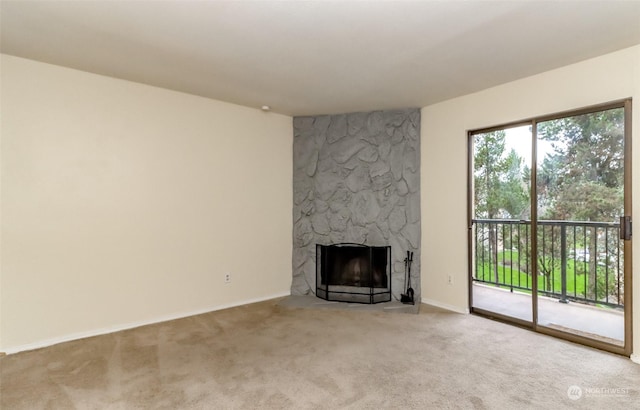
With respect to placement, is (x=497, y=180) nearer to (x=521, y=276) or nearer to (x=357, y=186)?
(x=521, y=276)

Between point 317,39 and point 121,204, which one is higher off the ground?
point 317,39

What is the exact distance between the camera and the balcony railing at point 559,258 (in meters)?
2.93

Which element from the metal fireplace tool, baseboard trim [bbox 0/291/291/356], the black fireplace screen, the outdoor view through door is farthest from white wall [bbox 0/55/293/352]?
the outdoor view through door

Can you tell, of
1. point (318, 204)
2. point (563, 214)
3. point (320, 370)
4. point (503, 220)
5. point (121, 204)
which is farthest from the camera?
point (318, 204)

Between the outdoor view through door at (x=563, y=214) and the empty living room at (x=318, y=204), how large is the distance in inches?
0.9

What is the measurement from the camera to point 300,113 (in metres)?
4.36

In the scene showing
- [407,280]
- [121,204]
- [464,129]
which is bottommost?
[407,280]

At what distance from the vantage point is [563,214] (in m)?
3.07

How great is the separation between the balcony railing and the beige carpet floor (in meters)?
0.69

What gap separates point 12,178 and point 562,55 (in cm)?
459

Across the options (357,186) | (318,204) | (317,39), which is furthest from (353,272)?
(317,39)

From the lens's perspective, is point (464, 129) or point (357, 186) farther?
point (357, 186)

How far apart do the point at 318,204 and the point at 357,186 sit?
23.0 inches

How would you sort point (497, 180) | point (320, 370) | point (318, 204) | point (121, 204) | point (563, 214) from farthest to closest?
point (318, 204)
point (497, 180)
point (121, 204)
point (563, 214)
point (320, 370)
